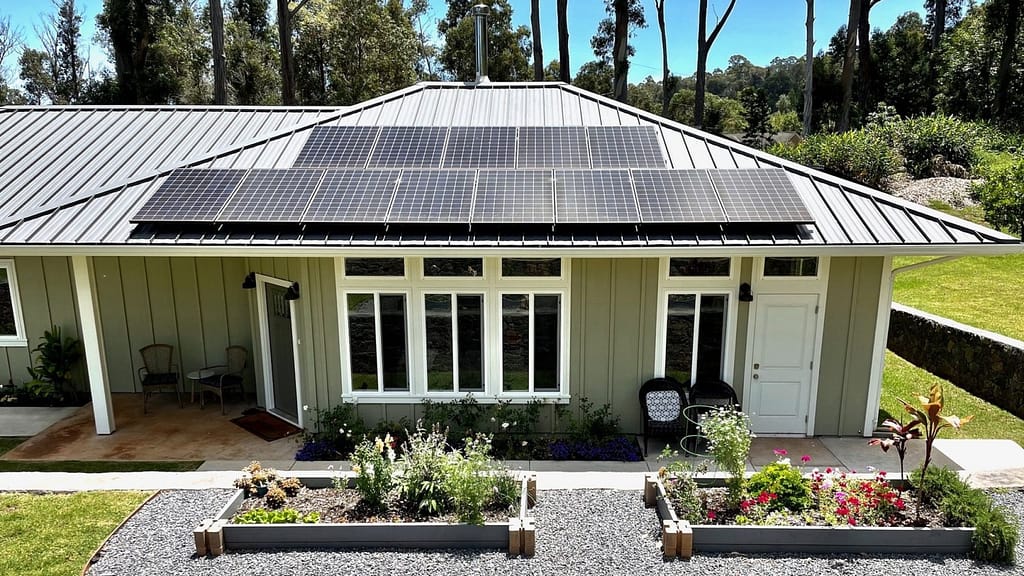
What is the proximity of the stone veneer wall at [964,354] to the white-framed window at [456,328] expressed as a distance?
21.5 ft

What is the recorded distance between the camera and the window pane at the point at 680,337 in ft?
24.9

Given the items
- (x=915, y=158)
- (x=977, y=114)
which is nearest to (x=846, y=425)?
(x=915, y=158)

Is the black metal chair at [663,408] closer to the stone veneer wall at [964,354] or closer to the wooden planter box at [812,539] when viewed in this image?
the wooden planter box at [812,539]

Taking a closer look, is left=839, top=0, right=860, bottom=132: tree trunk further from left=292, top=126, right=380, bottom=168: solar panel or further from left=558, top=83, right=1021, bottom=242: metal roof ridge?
left=292, top=126, right=380, bottom=168: solar panel

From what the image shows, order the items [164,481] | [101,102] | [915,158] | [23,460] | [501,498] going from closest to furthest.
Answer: [501,498] → [164,481] → [23,460] → [915,158] → [101,102]

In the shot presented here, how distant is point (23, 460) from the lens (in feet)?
24.3

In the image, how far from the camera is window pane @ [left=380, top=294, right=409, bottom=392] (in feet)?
24.9

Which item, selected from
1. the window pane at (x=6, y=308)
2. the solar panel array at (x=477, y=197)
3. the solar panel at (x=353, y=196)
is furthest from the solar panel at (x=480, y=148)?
the window pane at (x=6, y=308)

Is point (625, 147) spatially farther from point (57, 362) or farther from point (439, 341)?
point (57, 362)

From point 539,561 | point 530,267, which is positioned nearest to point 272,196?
point 530,267

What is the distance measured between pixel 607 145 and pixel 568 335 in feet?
9.60

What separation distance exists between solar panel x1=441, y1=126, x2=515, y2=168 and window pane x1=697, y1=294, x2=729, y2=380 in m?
3.16

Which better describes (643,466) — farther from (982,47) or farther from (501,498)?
(982,47)

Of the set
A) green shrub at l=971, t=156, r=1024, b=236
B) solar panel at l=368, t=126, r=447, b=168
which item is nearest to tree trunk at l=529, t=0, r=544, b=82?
green shrub at l=971, t=156, r=1024, b=236
